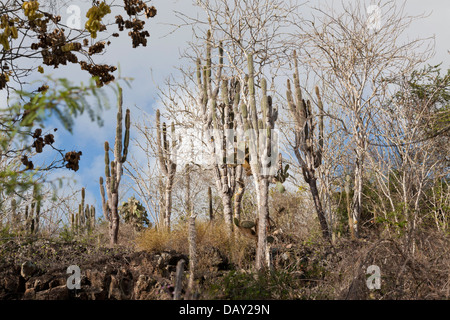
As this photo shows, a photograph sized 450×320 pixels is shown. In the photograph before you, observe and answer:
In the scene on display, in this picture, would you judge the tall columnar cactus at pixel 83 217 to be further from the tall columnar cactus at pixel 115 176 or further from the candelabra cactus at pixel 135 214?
the tall columnar cactus at pixel 115 176

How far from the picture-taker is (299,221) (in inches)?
568

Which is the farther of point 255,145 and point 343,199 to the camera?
point 343,199

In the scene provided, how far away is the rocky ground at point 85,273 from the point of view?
5578mm

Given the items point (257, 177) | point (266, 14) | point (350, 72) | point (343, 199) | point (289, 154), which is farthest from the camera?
point (343, 199)

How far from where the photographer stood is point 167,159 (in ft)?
41.7

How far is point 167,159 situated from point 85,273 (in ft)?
20.1

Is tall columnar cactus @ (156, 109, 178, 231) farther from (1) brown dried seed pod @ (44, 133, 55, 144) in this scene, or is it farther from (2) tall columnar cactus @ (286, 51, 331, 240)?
(1) brown dried seed pod @ (44, 133, 55, 144)

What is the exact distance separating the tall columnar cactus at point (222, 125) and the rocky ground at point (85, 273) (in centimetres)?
245

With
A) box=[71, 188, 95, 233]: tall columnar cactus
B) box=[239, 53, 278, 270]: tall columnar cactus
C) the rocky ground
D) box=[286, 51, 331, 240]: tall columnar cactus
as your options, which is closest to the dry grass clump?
the rocky ground

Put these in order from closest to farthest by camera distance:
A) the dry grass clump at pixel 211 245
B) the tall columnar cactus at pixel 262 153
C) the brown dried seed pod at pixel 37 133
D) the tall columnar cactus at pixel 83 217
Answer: the brown dried seed pod at pixel 37 133, the tall columnar cactus at pixel 262 153, the dry grass clump at pixel 211 245, the tall columnar cactus at pixel 83 217

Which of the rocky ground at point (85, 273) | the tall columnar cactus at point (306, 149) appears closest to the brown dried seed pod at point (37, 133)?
the rocky ground at point (85, 273)
